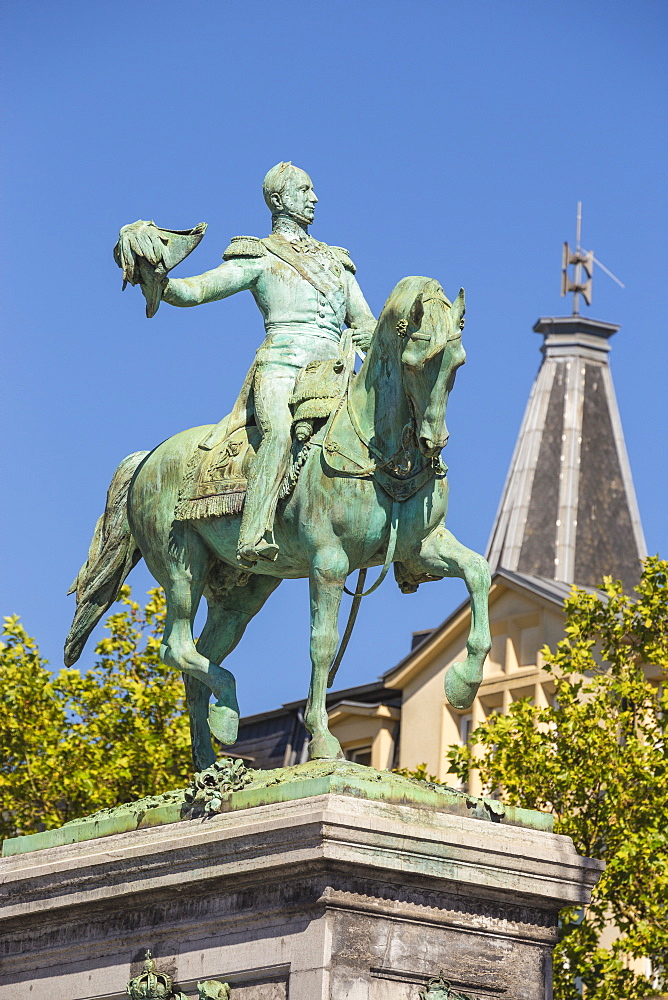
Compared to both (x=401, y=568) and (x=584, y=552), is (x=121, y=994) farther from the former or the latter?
(x=584, y=552)

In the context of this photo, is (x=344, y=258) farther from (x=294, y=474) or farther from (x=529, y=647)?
(x=529, y=647)

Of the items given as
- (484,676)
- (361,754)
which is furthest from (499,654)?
(361,754)

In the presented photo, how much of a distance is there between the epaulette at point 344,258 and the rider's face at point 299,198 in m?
0.26

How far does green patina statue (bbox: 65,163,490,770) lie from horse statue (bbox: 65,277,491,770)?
0.01 meters

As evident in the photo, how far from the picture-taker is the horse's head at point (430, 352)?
11.5 m

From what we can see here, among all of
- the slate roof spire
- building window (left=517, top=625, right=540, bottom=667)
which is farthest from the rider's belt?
the slate roof spire

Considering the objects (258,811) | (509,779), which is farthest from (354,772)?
(509,779)

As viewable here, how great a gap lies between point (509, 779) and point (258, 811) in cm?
1228

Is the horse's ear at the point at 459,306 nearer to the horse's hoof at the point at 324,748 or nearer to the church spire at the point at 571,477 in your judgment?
the horse's hoof at the point at 324,748

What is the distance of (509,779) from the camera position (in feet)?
76.2

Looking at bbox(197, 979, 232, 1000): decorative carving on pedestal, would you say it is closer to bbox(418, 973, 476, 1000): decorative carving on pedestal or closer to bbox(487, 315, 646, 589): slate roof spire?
bbox(418, 973, 476, 1000): decorative carving on pedestal

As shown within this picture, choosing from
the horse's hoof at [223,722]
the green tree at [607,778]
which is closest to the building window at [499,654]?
the green tree at [607,778]

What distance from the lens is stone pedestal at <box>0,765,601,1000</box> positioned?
10805 mm

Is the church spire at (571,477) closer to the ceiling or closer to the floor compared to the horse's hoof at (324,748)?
closer to the ceiling
